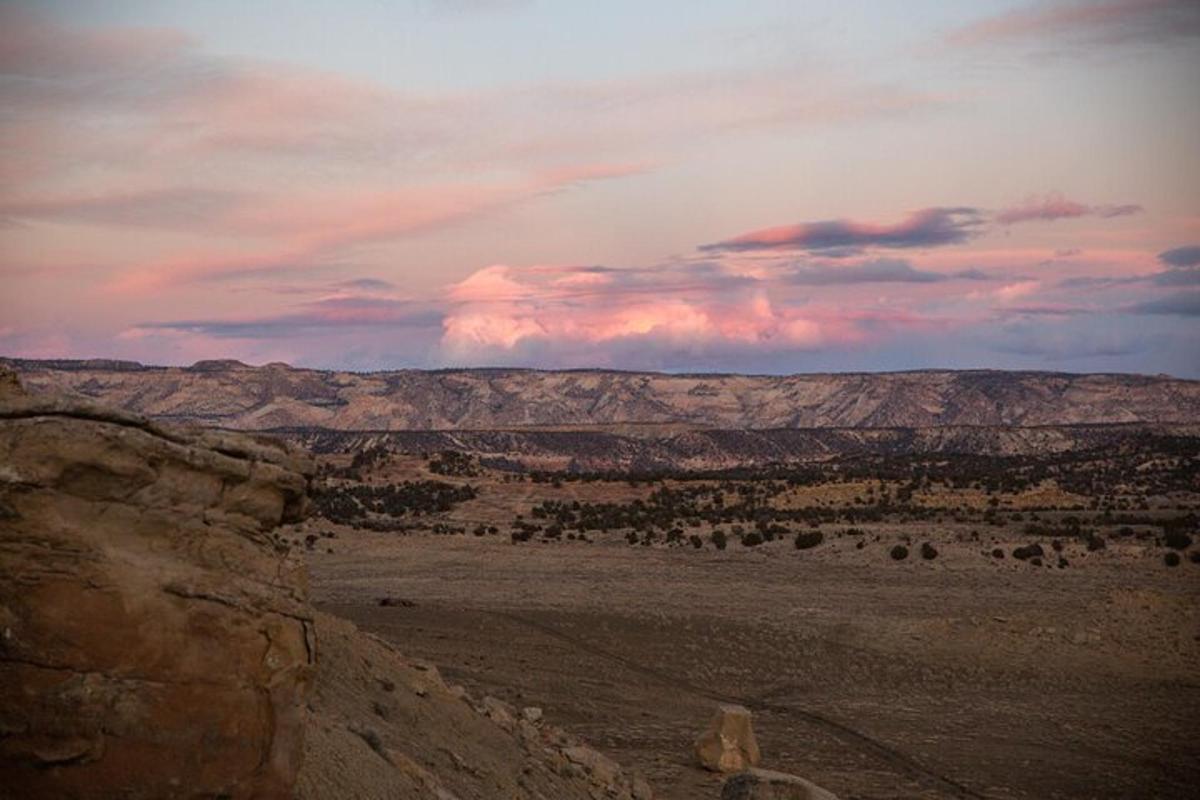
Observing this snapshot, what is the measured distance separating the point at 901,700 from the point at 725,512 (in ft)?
114

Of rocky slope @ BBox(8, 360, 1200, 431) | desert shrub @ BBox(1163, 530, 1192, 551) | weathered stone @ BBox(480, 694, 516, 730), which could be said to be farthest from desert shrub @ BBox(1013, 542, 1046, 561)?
rocky slope @ BBox(8, 360, 1200, 431)

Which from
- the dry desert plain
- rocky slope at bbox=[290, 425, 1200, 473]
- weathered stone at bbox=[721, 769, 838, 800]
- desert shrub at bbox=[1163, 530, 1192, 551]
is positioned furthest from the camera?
rocky slope at bbox=[290, 425, 1200, 473]

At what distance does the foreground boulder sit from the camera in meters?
17.5

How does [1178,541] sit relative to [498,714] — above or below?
below

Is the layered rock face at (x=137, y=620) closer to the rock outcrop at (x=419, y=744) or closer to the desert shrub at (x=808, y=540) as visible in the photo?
the rock outcrop at (x=419, y=744)

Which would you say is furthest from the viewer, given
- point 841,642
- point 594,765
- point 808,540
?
point 808,540

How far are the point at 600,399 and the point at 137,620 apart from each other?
189109 mm

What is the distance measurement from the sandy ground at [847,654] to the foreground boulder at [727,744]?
38 centimetres

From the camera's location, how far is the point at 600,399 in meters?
197

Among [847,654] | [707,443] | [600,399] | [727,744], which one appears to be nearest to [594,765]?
[727,744]

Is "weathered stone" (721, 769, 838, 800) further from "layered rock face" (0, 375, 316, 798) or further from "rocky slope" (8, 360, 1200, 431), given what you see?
"rocky slope" (8, 360, 1200, 431)

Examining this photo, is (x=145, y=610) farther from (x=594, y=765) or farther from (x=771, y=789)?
(x=594, y=765)

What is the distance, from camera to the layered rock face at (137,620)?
7822 millimetres

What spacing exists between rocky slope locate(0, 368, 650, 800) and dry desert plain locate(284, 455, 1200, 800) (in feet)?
29.7
